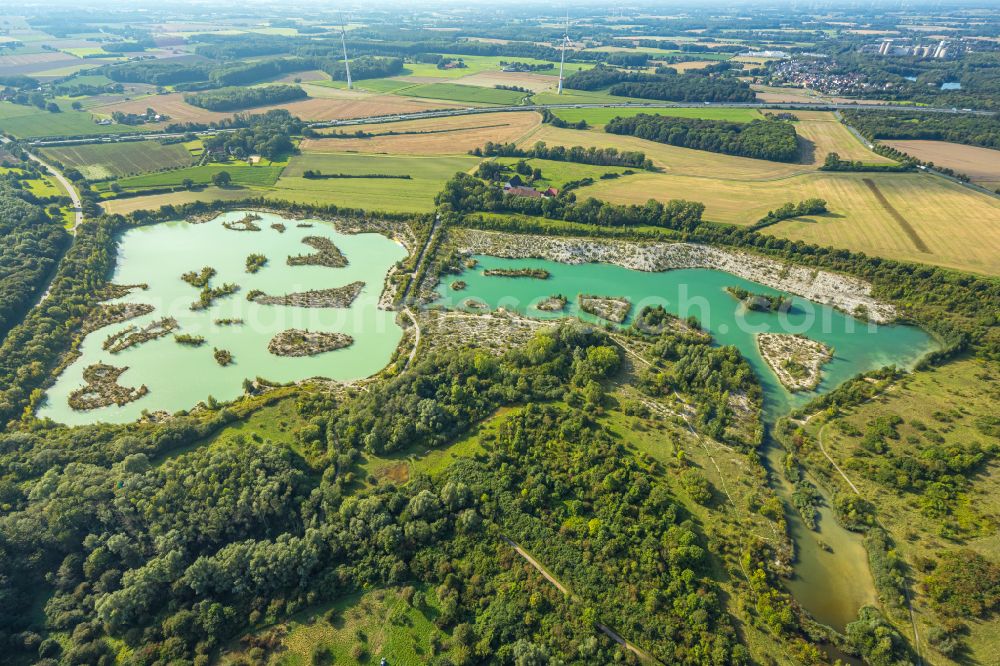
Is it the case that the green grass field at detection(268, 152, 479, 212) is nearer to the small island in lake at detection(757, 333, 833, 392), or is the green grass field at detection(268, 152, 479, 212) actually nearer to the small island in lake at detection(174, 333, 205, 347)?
the small island in lake at detection(174, 333, 205, 347)

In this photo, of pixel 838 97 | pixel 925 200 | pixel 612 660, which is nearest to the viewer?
pixel 612 660

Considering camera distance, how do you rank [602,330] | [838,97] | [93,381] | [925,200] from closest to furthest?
[93,381], [602,330], [925,200], [838,97]

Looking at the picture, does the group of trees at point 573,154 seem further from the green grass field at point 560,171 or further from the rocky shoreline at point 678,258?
the rocky shoreline at point 678,258

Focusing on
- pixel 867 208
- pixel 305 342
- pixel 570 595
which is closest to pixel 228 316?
pixel 305 342

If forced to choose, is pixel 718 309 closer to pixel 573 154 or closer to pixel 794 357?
pixel 794 357

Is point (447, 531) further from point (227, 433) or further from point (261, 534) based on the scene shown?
point (227, 433)

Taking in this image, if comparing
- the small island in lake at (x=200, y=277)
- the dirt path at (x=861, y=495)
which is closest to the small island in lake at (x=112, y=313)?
the small island in lake at (x=200, y=277)

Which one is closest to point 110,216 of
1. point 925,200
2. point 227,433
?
point 227,433
